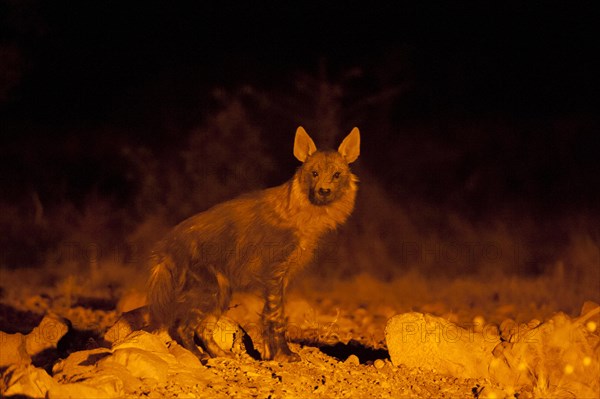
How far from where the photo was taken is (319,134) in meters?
14.6

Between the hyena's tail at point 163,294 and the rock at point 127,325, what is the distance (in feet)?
1.57

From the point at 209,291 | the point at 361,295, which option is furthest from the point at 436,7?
the point at 209,291

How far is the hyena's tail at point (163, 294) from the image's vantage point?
701cm

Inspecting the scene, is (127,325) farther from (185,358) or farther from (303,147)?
(303,147)

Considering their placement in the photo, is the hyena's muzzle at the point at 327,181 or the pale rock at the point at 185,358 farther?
the hyena's muzzle at the point at 327,181

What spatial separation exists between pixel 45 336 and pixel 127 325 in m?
0.72

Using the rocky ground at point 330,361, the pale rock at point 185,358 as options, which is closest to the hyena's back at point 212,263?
the rocky ground at point 330,361

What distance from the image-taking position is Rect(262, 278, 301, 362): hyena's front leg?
22.6 ft

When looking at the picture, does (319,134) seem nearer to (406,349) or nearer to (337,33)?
(337,33)

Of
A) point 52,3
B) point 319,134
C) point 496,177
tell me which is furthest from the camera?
point 496,177

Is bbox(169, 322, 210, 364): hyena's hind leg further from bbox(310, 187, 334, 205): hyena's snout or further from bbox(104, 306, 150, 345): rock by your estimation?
bbox(310, 187, 334, 205): hyena's snout

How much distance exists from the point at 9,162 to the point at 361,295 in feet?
31.7

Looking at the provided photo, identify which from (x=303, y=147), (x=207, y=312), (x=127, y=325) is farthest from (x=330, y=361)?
(x=127, y=325)

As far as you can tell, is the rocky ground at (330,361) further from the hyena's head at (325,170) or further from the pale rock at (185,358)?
the hyena's head at (325,170)
